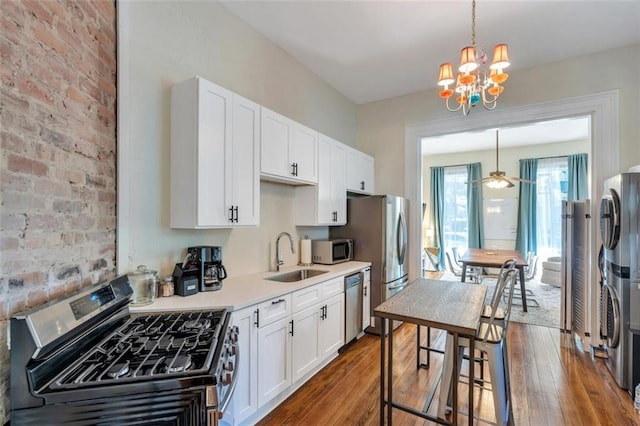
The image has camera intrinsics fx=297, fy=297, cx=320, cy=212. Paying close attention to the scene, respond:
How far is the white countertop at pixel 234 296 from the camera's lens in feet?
5.80

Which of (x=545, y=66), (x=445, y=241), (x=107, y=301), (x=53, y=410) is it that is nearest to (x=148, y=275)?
(x=107, y=301)

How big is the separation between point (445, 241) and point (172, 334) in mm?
7693

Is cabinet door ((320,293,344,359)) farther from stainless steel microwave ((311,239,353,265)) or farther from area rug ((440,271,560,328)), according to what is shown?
area rug ((440,271,560,328))

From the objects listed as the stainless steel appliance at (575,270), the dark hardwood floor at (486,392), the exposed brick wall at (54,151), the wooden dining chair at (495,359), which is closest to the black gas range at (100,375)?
the exposed brick wall at (54,151)

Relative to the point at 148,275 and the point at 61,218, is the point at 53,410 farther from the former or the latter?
the point at 148,275

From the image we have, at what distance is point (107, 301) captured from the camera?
149cm

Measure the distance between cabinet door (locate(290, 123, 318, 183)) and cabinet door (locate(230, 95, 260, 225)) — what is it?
0.52 metres

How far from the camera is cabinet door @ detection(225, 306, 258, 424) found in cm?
183

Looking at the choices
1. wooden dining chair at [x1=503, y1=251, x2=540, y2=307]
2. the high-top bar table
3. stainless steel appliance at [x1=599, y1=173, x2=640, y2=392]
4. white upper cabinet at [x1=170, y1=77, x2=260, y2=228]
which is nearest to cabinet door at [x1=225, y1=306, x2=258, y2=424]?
white upper cabinet at [x1=170, y1=77, x2=260, y2=228]

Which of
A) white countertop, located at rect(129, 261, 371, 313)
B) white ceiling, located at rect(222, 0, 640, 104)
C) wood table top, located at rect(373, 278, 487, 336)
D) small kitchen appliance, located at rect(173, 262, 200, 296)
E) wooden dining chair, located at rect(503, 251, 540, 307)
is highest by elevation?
white ceiling, located at rect(222, 0, 640, 104)

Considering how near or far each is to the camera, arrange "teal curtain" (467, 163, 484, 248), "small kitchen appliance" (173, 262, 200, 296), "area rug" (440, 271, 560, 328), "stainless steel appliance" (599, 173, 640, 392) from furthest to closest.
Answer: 1. "teal curtain" (467, 163, 484, 248)
2. "area rug" (440, 271, 560, 328)
3. "stainless steel appliance" (599, 173, 640, 392)
4. "small kitchen appliance" (173, 262, 200, 296)

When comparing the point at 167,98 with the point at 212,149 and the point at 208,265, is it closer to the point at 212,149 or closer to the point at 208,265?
the point at 212,149

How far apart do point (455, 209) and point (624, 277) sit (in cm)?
562

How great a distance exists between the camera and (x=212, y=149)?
6.86 feet
